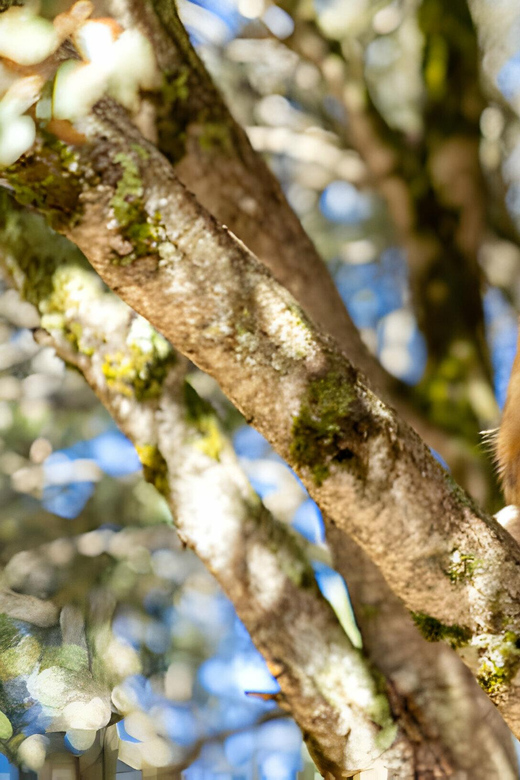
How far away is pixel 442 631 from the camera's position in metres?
1.25

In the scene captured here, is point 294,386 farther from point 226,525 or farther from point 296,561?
point 296,561

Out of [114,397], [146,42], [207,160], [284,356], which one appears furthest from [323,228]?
[284,356]

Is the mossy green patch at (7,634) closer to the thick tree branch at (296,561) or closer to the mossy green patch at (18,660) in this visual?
the mossy green patch at (18,660)

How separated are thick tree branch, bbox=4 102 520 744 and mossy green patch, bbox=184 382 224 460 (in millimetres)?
543

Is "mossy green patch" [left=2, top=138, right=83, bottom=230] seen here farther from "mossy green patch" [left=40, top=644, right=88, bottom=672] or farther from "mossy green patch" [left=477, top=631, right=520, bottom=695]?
"mossy green patch" [left=40, top=644, right=88, bottom=672]

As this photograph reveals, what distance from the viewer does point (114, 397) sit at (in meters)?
1.65

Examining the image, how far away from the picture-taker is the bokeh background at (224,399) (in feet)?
7.78

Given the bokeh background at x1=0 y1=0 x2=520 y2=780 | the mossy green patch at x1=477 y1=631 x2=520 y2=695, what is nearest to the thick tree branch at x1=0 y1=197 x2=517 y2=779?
the bokeh background at x1=0 y1=0 x2=520 y2=780

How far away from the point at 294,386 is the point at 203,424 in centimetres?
63

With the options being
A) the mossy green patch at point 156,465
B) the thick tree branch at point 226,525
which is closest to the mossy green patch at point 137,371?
the thick tree branch at point 226,525

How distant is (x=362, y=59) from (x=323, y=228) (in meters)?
0.56

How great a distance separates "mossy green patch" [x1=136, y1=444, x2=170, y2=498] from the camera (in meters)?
1.63

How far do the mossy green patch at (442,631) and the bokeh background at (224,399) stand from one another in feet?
3.34

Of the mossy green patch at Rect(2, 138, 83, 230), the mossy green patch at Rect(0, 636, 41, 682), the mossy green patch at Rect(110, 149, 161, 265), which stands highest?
the mossy green patch at Rect(2, 138, 83, 230)
